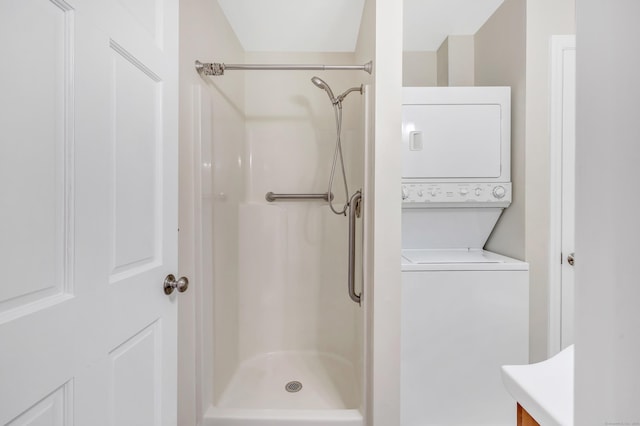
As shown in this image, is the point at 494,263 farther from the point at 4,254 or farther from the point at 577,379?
the point at 4,254

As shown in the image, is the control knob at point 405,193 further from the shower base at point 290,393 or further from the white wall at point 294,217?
the shower base at point 290,393

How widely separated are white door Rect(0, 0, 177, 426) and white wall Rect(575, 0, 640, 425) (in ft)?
2.61

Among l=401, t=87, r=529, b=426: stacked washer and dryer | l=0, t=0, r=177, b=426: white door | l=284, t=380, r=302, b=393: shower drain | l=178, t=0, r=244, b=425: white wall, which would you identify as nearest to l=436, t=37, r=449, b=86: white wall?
l=401, t=87, r=529, b=426: stacked washer and dryer

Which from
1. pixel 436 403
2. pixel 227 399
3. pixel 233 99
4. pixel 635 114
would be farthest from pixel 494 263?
pixel 233 99

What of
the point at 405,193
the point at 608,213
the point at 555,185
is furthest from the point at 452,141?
the point at 608,213

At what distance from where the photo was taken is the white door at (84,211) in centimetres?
47

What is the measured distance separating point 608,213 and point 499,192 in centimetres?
153

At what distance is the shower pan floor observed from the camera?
1.61m

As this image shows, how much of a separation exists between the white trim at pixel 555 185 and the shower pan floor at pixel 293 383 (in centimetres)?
118

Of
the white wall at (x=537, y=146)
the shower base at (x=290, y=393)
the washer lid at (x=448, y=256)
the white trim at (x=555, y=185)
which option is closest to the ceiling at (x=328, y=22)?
the white wall at (x=537, y=146)

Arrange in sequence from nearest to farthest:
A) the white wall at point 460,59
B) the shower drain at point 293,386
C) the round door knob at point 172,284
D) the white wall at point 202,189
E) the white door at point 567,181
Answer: the round door knob at point 172,284
the white wall at point 202,189
the white door at point 567,181
the shower drain at point 293,386
the white wall at point 460,59

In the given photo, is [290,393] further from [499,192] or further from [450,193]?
[499,192]

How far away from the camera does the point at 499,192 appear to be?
163cm

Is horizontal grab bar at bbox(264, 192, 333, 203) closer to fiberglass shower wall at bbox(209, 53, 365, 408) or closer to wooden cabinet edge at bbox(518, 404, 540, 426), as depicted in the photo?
fiberglass shower wall at bbox(209, 53, 365, 408)
